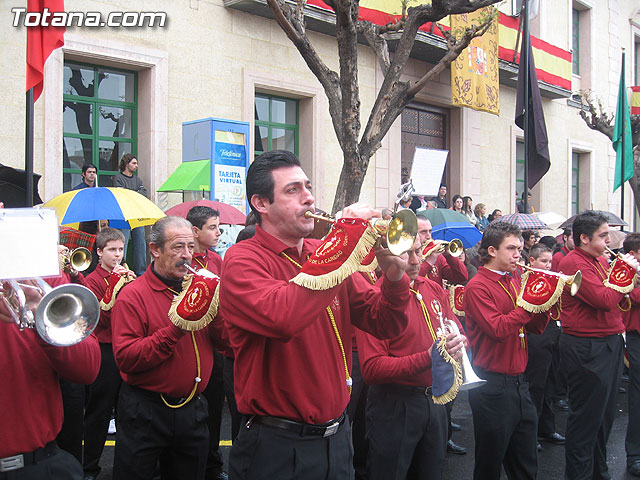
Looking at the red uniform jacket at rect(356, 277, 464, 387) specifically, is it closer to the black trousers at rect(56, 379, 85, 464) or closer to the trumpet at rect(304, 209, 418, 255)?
the trumpet at rect(304, 209, 418, 255)

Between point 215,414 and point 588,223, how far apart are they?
143 inches

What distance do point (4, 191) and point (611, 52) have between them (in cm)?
2240

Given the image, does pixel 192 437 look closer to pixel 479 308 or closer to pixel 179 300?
pixel 179 300

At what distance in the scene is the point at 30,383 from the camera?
8.45 ft

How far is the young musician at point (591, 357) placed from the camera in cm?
493

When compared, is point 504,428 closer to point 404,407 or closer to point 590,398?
point 404,407

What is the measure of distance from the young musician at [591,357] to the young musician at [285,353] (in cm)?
294

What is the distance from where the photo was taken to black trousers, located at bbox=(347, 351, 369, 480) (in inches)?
207

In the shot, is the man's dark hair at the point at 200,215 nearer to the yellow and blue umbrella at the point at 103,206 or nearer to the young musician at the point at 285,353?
the yellow and blue umbrella at the point at 103,206

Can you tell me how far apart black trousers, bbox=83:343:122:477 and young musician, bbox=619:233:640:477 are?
4.51 meters

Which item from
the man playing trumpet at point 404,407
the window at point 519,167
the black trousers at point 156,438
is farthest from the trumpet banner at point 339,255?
the window at point 519,167

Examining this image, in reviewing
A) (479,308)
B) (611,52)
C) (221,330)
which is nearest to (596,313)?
(479,308)

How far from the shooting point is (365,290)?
9.34ft

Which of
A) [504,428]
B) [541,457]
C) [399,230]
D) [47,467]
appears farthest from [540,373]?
[47,467]
